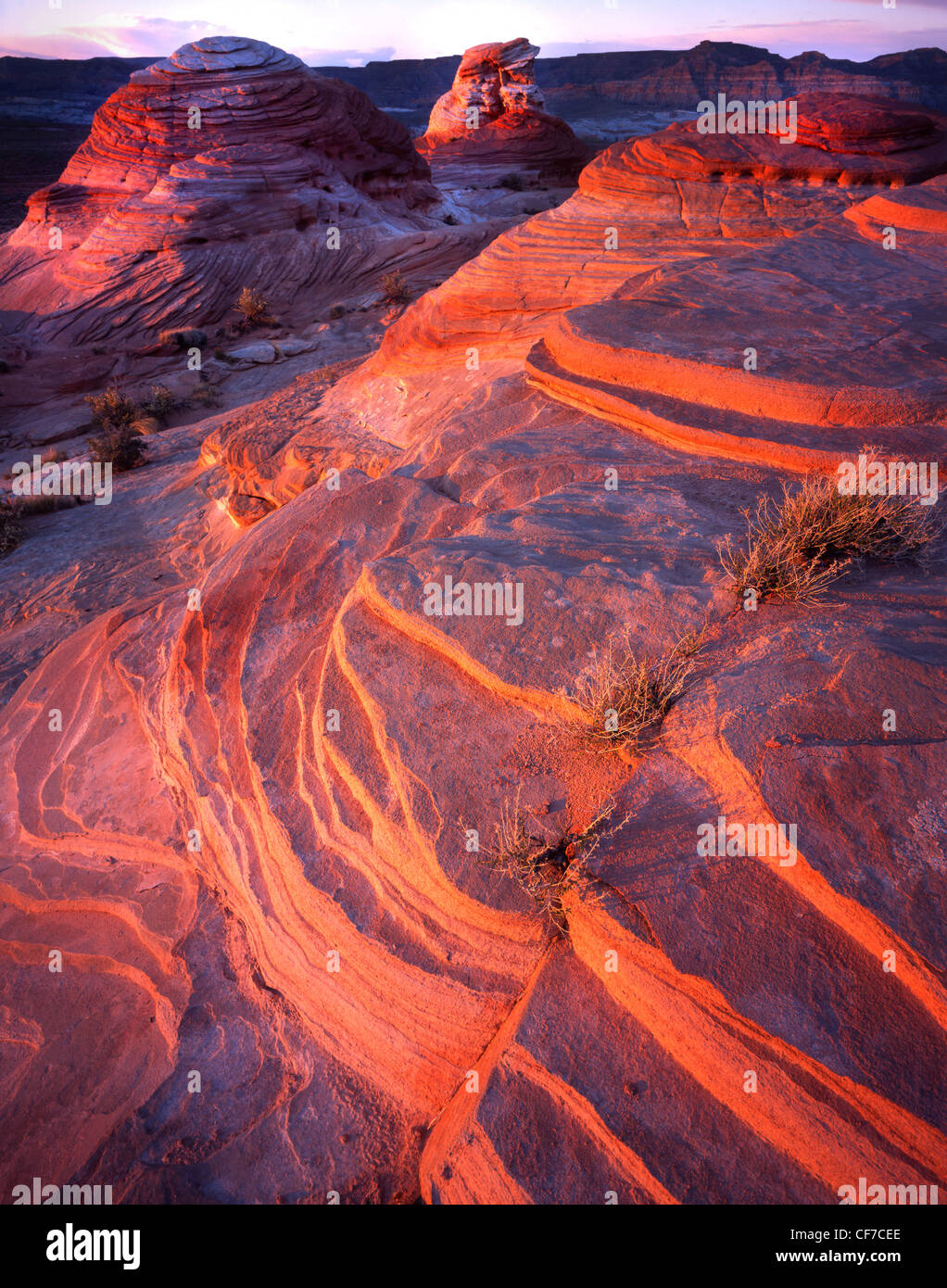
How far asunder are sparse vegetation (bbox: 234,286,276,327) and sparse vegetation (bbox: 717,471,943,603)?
16509 mm

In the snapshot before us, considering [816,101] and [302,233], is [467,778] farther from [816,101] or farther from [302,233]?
[302,233]

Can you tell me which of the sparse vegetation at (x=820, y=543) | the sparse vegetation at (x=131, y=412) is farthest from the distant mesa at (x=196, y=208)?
the sparse vegetation at (x=820, y=543)

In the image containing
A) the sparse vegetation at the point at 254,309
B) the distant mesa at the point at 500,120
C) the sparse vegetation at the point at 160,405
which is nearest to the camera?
the sparse vegetation at the point at 160,405

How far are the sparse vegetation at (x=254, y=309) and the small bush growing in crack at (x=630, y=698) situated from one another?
17.0 metres

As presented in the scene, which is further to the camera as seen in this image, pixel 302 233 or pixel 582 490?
pixel 302 233

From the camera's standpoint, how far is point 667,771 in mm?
2521

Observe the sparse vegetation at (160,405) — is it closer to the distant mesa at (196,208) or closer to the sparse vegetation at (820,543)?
the distant mesa at (196,208)

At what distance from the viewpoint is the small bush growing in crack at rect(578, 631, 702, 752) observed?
2.58 m

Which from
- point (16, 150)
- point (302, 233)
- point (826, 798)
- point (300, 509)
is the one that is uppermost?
point (16, 150)

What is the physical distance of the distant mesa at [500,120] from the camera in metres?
28.5

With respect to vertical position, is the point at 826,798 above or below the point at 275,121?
below

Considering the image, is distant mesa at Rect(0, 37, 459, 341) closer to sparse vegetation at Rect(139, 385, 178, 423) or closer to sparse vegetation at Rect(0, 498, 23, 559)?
sparse vegetation at Rect(139, 385, 178, 423)

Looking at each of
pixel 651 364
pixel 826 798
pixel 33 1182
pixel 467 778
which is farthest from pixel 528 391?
pixel 33 1182

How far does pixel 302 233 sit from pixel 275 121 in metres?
3.19
